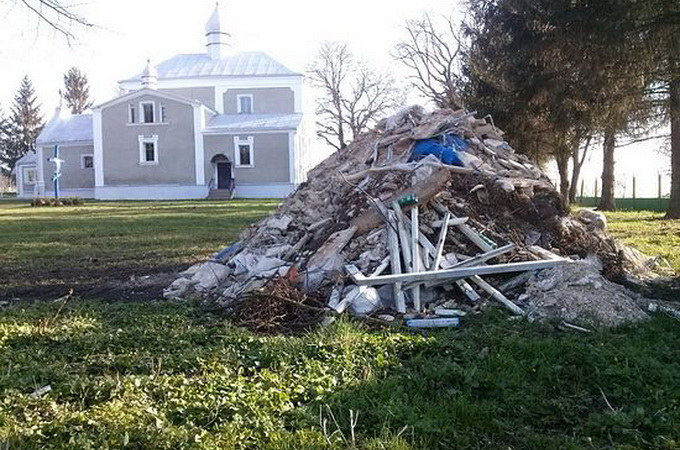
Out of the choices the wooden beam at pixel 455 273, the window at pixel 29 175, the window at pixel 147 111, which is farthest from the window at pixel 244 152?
the wooden beam at pixel 455 273

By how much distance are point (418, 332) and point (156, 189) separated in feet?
131

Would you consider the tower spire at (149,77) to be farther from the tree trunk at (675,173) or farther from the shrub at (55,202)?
the tree trunk at (675,173)

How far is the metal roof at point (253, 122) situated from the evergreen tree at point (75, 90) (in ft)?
146

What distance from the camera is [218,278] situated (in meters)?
8.32

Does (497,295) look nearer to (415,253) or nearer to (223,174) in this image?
(415,253)

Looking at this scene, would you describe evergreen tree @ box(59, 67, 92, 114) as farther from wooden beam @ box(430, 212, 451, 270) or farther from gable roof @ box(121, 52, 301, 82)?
wooden beam @ box(430, 212, 451, 270)

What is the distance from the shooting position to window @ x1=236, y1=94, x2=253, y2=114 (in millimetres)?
46594

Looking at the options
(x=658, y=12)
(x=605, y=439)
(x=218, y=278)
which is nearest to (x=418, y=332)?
(x=605, y=439)

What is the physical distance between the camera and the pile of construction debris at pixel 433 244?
6.76 metres

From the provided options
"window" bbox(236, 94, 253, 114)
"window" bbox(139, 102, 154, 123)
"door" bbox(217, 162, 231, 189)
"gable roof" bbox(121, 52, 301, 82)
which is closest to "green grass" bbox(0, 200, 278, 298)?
"door" bbox(217, 162, 231, 189)

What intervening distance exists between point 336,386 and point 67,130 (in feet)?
166

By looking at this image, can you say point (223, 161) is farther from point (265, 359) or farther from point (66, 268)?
point (265, 359)

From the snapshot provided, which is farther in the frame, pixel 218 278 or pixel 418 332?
pixel 218 278

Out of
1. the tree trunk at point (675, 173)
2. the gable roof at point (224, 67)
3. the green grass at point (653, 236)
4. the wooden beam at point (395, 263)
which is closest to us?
the wooden beam at point (395, 263)
